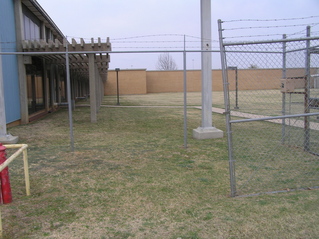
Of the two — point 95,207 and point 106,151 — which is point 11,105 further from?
point 95,207

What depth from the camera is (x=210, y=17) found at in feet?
27.0

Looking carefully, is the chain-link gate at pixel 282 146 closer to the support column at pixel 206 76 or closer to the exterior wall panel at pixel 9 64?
the support column at pixel 206 76

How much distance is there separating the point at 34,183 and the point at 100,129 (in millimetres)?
5563

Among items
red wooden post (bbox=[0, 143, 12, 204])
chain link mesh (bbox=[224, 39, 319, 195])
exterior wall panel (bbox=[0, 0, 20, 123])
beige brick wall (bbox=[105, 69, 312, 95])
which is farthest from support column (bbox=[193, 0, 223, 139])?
beige brick wall (bbox=[105, 69, 312, 95])

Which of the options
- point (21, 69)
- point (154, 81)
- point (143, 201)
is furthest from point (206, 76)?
point (154, 81)

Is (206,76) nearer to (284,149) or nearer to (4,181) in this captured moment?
(284,149)

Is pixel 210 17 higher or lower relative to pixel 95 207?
higher

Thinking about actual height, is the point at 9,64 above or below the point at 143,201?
above

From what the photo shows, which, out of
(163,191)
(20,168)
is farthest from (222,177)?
(20,168)

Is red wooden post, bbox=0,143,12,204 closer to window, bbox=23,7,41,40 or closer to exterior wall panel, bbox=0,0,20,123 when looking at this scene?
exterior wall panel, bbox=0,0,20,123

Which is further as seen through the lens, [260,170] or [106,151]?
[106,151]

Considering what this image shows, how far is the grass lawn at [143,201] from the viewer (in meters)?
3.23

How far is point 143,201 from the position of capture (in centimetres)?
404

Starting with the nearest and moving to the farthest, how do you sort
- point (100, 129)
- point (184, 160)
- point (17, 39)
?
point (184, 160) → point (100, 129) → point (17, 39)
